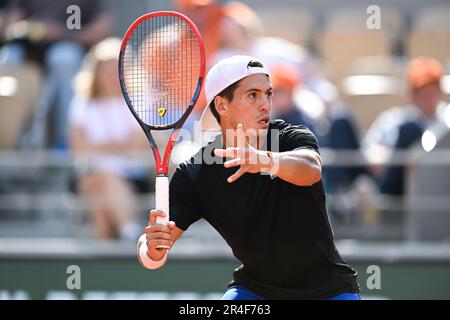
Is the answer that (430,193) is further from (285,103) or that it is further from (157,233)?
(157,233)

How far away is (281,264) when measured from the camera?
3586mm

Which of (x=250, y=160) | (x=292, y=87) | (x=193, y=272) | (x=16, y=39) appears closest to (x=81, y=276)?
(x=193, y=272)

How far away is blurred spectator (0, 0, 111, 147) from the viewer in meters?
7.09

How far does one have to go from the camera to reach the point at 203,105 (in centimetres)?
630

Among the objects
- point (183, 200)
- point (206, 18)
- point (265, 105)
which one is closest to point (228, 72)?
point (265, 105)

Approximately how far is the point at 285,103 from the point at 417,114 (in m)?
0.95

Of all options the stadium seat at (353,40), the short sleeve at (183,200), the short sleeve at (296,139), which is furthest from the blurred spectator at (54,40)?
the short sleeve at (296,139)

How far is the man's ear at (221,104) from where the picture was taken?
3670 millimetres

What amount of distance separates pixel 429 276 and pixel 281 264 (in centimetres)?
258

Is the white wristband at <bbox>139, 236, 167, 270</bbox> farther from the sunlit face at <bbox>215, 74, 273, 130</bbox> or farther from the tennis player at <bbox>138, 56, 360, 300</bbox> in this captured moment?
the sunlit face at <bbox>215, 74, 273, 130</bbox>

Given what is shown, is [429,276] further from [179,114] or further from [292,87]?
[179,114]

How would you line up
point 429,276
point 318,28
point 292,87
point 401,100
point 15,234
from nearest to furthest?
point 429,276 < point 292,87 < point 15,234 < point 401,100 < point 318,28

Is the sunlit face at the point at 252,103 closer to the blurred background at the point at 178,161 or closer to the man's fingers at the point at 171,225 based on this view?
the man's fingers at the point at 171,225
